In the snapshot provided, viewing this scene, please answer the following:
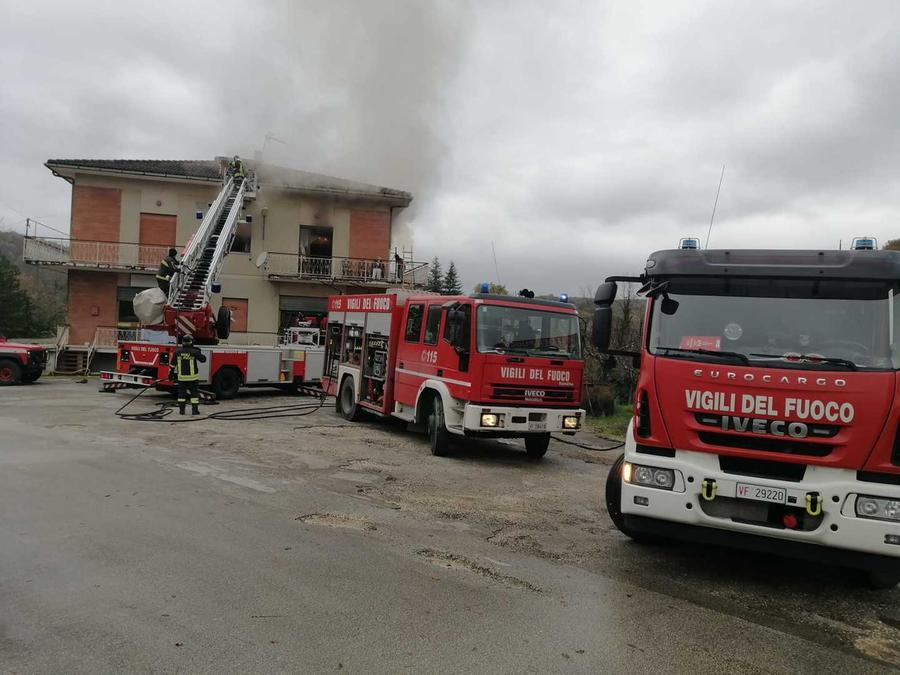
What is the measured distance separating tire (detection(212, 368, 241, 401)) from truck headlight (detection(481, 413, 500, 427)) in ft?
31.4

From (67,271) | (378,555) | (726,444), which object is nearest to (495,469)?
(378,555)

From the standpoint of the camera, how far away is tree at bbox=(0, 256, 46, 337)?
46.2 metres

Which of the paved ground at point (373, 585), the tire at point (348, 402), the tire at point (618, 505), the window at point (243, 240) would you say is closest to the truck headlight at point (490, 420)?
the paved ground at point (373, 585)

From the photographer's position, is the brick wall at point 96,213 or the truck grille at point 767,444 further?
the brick wall at point 96,213

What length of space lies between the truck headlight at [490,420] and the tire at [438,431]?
0.77 m

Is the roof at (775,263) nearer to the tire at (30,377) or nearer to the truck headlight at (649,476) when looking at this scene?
the truck headlight at (649,476)

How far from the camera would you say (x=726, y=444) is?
4.53 meters

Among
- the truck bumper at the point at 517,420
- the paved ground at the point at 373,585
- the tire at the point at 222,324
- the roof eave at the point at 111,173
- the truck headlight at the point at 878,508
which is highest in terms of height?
the roof eave at the point at 111,173

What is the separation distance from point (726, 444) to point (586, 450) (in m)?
6.95

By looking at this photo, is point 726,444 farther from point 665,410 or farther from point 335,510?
point 335,510

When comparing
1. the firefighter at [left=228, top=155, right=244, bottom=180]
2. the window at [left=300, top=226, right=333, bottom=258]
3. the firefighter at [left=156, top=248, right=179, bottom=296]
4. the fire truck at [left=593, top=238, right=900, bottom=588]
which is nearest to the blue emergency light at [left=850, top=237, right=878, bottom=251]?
the fire truck at [left=593, top=238, right=900, bottom=588]

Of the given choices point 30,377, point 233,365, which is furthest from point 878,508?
point 30,377

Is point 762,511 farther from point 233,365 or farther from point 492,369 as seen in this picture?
point 233,365

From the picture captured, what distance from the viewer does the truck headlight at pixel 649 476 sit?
4.63m
